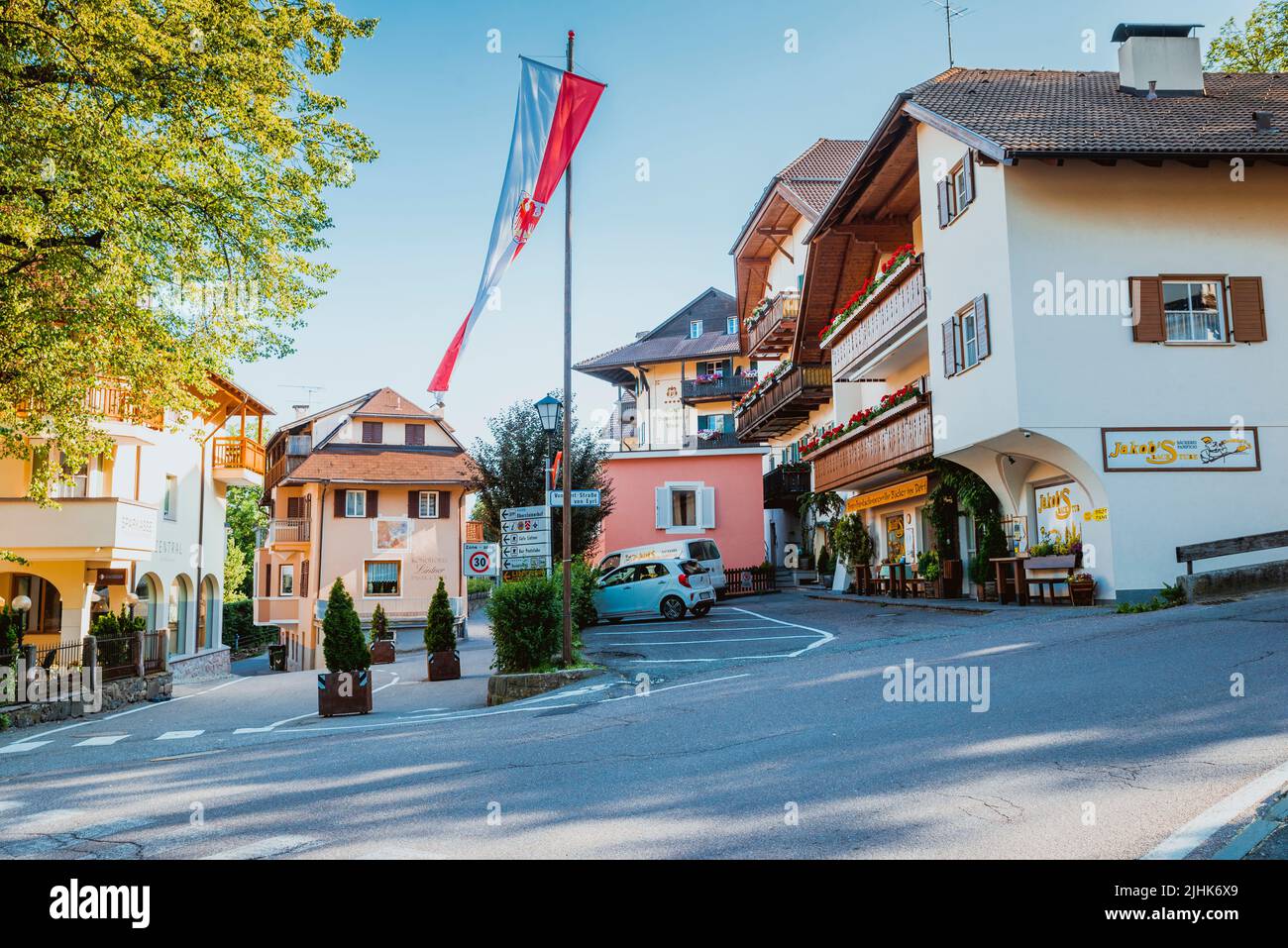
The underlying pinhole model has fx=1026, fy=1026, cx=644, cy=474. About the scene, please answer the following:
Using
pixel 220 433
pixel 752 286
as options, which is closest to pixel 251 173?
pixel 220 433

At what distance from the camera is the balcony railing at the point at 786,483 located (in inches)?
A: 1623

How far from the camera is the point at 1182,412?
58.4 feet

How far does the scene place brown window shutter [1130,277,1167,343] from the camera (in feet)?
58.8

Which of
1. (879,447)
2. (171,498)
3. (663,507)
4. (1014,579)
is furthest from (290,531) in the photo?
(1014,579)

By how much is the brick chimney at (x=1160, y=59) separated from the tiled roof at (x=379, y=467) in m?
29.4

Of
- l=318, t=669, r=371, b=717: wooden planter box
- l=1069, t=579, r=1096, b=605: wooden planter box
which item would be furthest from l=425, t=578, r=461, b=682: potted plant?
l=1069, t=579, r=1096, b=605: wooden planter box

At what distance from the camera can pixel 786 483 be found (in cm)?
4178

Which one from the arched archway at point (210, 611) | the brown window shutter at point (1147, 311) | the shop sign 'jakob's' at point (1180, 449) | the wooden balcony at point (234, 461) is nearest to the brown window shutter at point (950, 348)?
the brown window shutter at point (1147, 311)

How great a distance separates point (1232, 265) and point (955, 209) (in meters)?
5.13

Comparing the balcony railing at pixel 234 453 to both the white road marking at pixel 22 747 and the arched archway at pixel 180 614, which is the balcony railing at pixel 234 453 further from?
the white road marking at pixel 22 747

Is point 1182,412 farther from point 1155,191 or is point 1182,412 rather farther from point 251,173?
point 251,173

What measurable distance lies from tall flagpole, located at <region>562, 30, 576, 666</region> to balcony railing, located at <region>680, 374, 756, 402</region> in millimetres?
33912

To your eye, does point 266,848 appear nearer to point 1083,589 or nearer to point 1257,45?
point 1083,589

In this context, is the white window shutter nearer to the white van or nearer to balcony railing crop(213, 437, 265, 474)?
the white van
